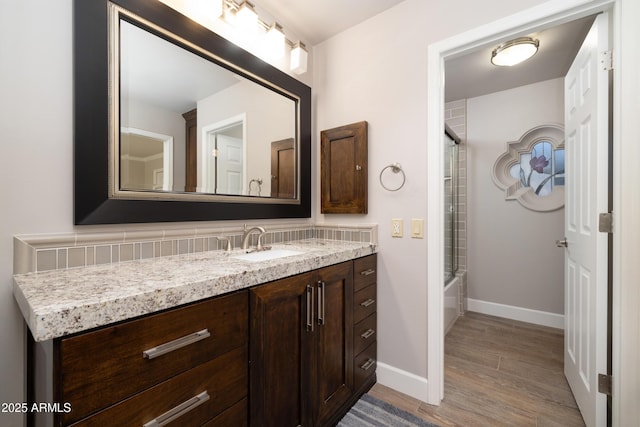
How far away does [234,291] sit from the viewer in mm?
961

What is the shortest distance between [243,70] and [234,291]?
1.35 metres

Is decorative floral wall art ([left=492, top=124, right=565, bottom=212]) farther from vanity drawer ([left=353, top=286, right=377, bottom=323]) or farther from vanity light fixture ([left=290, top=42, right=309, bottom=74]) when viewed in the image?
vanity light fixture ([left=290, top=42, right=309, bottom=74])

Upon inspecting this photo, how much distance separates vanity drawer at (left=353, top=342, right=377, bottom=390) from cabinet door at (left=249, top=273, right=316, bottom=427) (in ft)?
1.48

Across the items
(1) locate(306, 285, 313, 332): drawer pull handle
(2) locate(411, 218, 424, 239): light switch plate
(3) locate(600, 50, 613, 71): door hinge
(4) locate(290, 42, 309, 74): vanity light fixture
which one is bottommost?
(1) locate(306, 285, 313, 332): drawer pull handle

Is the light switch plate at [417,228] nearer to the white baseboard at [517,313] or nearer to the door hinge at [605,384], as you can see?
the door hinge at [605,384]

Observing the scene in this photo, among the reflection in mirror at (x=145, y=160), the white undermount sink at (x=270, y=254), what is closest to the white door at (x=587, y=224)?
the white undermount sink at (x=270, y=254)

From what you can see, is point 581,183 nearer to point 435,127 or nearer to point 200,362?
point 435,127

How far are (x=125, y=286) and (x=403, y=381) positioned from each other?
1.70 m

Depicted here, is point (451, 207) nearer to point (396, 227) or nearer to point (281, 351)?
point (396, 227)

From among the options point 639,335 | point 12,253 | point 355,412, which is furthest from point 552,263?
point 12,253

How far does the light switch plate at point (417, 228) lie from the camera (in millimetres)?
1680

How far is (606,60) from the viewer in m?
1.25

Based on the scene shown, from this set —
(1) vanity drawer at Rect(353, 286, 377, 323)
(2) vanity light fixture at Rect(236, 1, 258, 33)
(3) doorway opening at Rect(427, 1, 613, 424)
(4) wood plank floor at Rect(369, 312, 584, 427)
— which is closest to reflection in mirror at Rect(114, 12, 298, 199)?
(2) vanity light fixture at Rect(236, 1, 258, 33)

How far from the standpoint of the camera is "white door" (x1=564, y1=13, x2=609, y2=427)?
126cm
